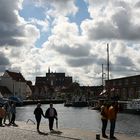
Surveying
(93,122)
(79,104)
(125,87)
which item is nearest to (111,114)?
(93,122)

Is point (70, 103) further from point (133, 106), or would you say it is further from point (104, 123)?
point (104, 123)

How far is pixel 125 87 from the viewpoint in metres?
144

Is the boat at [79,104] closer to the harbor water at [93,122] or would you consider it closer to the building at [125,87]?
the building at [125,87]

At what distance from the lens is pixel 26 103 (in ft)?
560

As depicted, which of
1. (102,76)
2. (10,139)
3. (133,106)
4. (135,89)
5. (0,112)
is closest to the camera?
(10,139)

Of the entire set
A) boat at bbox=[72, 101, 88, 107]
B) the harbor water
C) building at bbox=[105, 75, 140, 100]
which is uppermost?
building at bbox=[105, 75, 140, 100]

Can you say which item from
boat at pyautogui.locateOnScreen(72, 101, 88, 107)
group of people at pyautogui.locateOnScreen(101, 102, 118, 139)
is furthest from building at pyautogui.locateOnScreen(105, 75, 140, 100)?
group of people at pyautogui.locateOnScreen(101, 102, 118, 139)

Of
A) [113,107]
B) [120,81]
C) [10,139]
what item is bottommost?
[10,139]

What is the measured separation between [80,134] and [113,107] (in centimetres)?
378

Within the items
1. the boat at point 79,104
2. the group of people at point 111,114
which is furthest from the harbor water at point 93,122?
the boat at point 79,104

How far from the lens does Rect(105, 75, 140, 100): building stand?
5408 inches

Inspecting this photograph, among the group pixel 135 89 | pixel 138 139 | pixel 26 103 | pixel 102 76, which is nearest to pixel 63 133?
pixel 138 139

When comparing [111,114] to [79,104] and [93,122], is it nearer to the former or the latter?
[93,122]

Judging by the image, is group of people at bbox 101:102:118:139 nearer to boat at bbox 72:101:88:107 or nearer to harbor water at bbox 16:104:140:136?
harbor water at bbox 16:104:140:136
